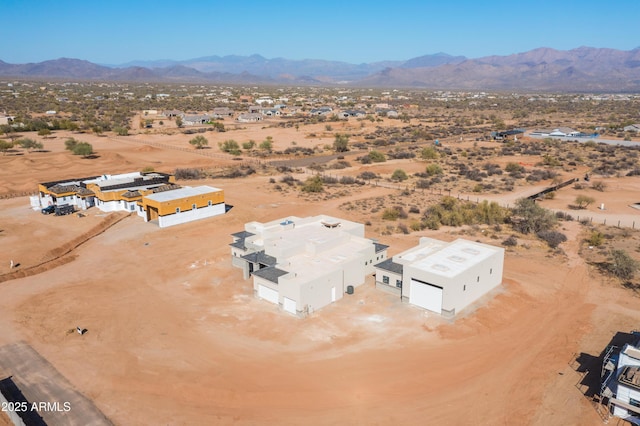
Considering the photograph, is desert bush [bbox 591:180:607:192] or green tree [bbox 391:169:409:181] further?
green tree [bbox 391:169:409:181]

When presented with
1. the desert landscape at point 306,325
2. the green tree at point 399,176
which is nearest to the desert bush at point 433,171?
the green tree at point 399,176

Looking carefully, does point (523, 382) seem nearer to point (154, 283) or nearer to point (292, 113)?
point (154, 283)

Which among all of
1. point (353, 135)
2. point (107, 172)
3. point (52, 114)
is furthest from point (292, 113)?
point (107, 172)

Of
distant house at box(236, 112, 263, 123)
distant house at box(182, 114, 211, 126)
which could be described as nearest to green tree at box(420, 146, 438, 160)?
distant house at box(236, 112, 263, 123)

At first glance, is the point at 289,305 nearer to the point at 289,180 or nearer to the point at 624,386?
the point at 624,386

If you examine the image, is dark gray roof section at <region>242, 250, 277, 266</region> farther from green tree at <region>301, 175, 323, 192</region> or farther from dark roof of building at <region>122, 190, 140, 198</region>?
green tree at <region>301, 175, 323, 192</region>

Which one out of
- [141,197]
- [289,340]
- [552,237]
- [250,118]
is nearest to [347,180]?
[141,197]
